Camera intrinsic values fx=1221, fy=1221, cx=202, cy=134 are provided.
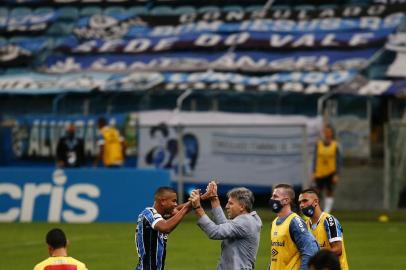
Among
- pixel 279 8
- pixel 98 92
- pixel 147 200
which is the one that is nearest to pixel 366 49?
pixel 279 8

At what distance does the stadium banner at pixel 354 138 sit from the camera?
2956 cm

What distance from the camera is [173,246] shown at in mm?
20906

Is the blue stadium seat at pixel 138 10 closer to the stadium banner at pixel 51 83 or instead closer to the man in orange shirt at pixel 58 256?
the stadium banner at pixel 51 83

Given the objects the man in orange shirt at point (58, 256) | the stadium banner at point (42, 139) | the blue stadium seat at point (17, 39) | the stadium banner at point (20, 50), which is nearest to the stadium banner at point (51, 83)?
the stadium banner at point (20, 50)

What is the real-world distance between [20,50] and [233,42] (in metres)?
7.25

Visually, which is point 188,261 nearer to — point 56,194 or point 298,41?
point 56,194

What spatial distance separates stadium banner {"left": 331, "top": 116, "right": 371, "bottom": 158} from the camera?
29.6m

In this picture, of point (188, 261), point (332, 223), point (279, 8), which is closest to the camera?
point (332, 223)

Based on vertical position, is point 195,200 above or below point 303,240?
above

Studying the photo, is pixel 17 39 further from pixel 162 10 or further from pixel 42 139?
pixel 42 139

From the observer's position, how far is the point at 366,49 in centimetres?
3506

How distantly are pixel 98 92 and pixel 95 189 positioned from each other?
9.56 metres

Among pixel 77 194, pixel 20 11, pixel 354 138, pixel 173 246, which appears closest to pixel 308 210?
pixel 173 246

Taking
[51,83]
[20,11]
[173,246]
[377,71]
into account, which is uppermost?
[20,11]
